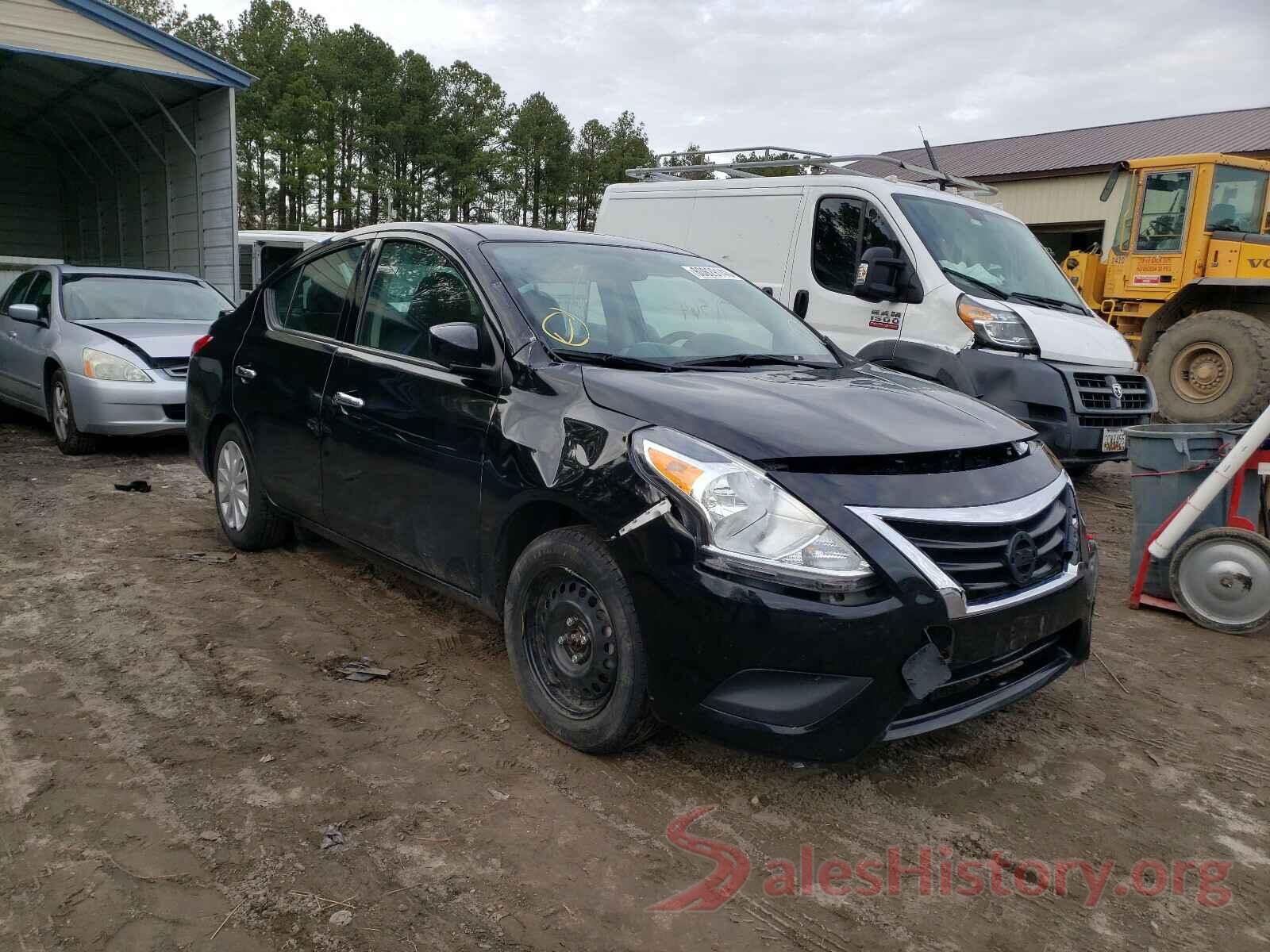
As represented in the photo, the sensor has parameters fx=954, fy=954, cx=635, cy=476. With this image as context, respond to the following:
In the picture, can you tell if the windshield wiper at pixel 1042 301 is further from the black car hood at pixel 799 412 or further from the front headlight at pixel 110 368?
the front headlight at pixel 110 368

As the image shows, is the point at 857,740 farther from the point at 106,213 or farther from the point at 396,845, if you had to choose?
the point at 106,213

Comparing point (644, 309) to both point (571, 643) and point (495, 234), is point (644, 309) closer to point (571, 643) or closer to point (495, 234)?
point (495, 234)

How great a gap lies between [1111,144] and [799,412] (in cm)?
2945

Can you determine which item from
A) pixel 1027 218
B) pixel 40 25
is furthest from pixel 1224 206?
pixel 1027 218

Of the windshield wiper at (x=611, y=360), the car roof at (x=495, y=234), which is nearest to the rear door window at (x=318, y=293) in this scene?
the car roof at (x=495, y=234)

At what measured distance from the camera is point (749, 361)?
3.64 meters

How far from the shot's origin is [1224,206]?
35.3 feet

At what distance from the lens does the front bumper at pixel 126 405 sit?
7.42 m

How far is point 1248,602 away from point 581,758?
3270mm

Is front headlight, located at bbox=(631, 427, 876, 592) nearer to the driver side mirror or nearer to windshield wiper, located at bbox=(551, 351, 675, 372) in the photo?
windshield wiper, located at bbox=(551, 351, 675, 372)

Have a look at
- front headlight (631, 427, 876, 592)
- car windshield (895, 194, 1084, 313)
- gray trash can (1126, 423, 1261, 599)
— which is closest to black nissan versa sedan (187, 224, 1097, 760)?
front headlight (631, 427, 876, 592)

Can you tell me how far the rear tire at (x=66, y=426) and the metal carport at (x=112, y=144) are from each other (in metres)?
4.62

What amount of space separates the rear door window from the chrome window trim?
2734mm

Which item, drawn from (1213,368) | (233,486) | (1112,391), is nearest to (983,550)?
(233,486)
